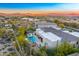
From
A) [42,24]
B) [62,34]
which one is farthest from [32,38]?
[62,34]

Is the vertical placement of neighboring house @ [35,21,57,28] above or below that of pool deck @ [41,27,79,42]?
above

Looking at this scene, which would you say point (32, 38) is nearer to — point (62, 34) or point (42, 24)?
point (42, 24)

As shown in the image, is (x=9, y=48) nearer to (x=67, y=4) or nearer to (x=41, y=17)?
(x=41, y=17)

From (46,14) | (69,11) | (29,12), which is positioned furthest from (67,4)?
(29,12)

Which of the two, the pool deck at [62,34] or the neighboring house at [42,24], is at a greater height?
the neighboring house at [42,24]

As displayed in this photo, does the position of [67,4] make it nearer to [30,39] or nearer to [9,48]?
[30,39]

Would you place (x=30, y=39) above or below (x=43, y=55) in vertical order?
above

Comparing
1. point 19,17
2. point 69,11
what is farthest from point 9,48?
point 69,11

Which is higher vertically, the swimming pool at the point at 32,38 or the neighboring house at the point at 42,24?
the neighboring house at the point at 42,24

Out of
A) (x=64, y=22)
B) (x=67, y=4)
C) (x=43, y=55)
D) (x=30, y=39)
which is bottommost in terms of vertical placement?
(x=43, y=55)
